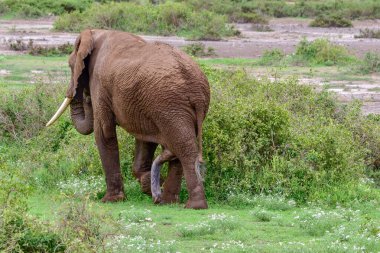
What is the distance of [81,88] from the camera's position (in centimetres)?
1194

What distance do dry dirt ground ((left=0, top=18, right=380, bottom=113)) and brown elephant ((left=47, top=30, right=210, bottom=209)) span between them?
11.2 m

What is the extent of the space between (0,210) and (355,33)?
1343 inches

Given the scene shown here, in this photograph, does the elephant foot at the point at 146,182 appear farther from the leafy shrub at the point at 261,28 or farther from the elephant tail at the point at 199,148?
the leafy shrub at the point at 261,28

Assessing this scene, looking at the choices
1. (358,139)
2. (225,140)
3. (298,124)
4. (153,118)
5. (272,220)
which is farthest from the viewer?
(358,139)

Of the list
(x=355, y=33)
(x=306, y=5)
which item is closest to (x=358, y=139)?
(x=355, y=33)

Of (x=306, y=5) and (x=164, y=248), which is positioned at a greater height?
(x=164, y=248)

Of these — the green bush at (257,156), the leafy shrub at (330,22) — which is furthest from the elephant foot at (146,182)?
the leafy shrub at (330,22)

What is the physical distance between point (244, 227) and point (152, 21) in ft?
92.8

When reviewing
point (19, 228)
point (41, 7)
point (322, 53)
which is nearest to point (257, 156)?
point (19, 228)

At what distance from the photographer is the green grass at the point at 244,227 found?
865cm

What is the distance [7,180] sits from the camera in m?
8.15

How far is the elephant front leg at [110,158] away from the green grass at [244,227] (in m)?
0.54

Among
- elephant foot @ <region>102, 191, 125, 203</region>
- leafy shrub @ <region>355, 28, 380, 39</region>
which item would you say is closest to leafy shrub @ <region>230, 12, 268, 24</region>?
leafy shrub @ <region>355, 28, 380, 39</region>

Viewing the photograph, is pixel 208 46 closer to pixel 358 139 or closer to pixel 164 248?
pixel 358 139
